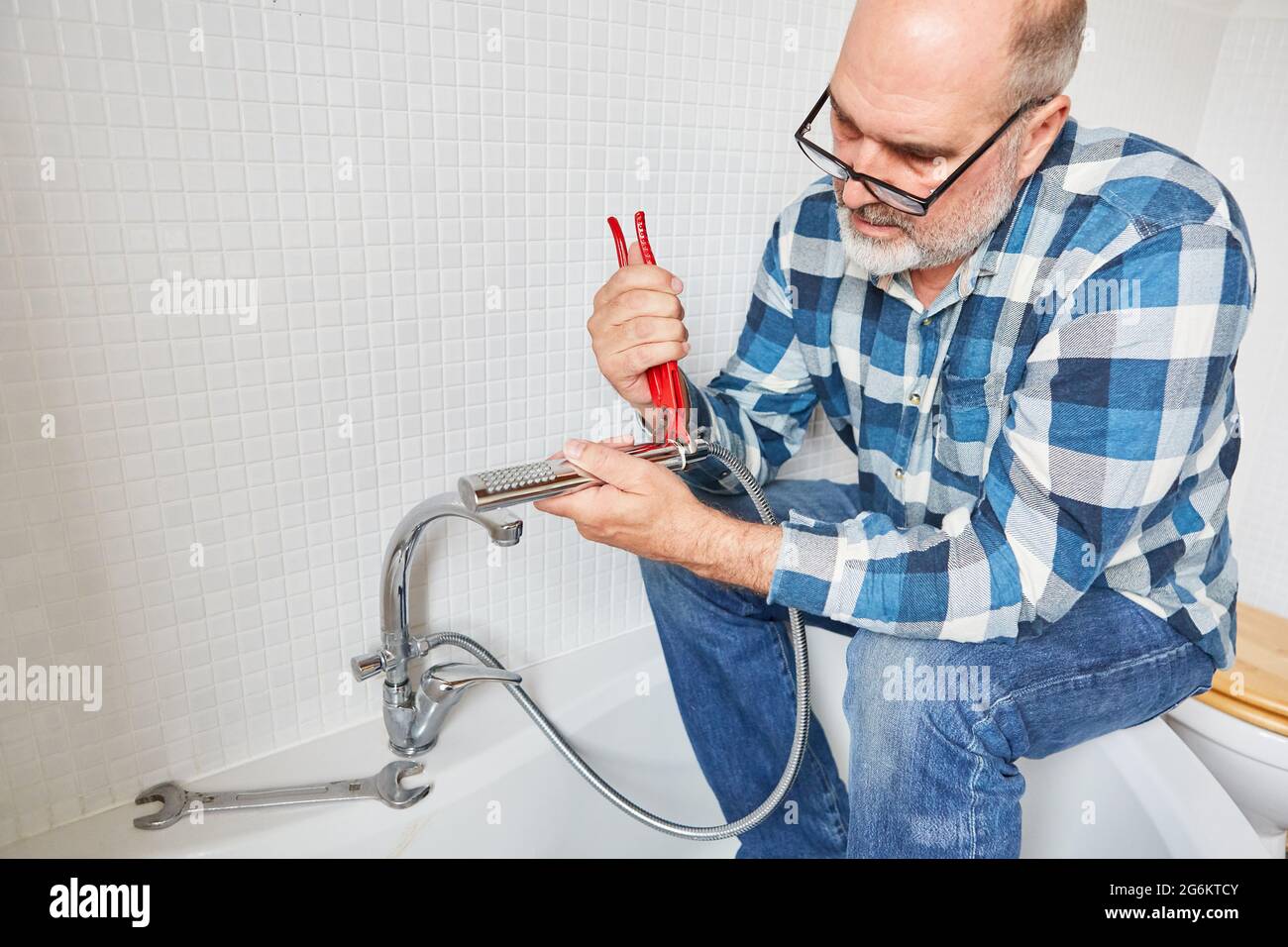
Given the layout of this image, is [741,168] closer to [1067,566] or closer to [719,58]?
[719,58]

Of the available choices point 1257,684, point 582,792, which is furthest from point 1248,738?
point 582,792

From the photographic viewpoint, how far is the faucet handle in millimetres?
915

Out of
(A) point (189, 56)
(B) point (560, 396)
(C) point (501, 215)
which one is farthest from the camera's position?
(B) point (560, 396)

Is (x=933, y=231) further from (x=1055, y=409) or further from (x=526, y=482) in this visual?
(x=526, y=482)

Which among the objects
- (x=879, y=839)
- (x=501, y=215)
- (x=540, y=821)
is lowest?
(x=540, y=821)

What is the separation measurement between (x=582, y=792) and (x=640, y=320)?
53 centimetres

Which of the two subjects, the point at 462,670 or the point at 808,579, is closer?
the point at 808,579

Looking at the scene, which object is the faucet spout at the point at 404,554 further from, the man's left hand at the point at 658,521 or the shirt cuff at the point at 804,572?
the shirt cuff at the point at 804,572

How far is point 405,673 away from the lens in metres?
0.92

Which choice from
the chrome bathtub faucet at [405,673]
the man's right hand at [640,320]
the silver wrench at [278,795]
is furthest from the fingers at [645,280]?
A: the silver wrench at [278,795]

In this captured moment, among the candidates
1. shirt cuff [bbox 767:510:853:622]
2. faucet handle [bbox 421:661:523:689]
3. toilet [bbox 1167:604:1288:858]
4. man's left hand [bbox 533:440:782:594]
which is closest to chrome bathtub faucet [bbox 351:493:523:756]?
faucet handle [bbox 421:661:523:689]

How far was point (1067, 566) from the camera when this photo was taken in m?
0.76

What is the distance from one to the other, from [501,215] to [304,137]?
197 millimetres

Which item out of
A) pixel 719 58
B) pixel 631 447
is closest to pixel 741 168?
pixel 719 58
